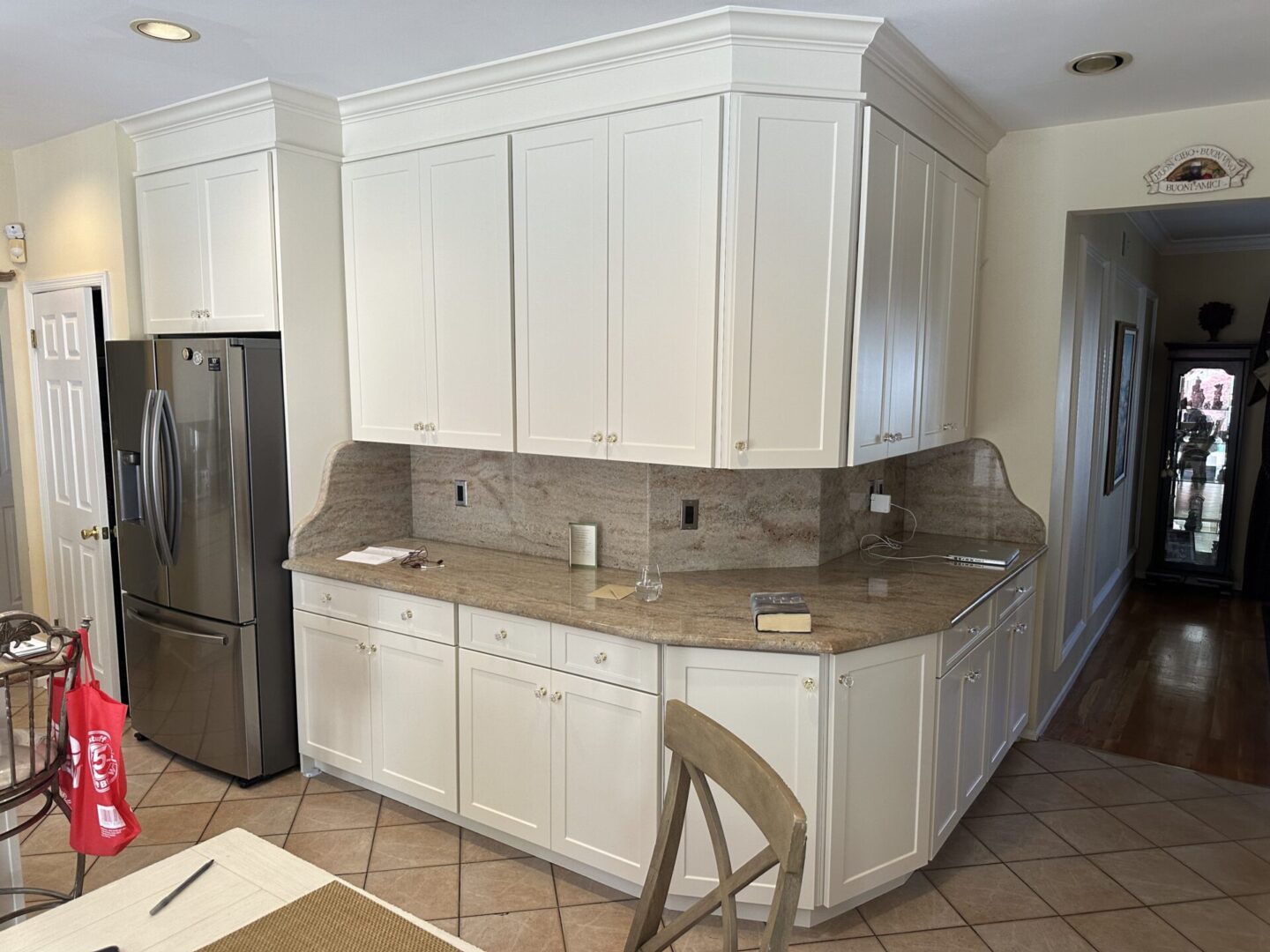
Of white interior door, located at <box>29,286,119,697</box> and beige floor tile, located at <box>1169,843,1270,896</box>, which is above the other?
white interior door, located at <box>29,286,119,697</box>

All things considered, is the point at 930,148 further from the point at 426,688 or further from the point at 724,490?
the point at 426,688

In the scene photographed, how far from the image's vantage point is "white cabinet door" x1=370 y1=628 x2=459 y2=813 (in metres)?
2.99

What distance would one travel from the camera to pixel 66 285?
394 centimetres

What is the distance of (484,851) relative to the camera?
2.96 meters

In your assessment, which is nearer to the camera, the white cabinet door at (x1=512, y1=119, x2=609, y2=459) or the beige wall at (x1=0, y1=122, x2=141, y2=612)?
the white cabinet door at (x1=512, y1=119, x2=609, y2=459)

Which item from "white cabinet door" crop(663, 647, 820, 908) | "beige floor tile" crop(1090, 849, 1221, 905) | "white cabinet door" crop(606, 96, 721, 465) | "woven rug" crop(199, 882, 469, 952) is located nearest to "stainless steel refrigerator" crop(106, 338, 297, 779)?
"white cabinet door" crop(606, 96, 721, 465)

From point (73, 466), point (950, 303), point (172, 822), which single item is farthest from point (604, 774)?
point (73, 466)

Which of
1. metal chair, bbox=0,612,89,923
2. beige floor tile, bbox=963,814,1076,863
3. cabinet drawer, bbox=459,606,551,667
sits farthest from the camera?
beige floor tile, bbox=963,814,1076,863

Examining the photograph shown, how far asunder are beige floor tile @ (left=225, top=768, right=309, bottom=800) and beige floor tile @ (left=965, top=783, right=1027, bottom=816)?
2492 mm

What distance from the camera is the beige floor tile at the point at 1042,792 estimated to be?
3309mm

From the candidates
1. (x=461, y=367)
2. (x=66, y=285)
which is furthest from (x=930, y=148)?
(x=66, y=285)

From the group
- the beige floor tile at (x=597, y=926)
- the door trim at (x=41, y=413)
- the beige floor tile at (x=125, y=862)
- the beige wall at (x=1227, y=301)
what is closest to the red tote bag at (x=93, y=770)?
the beige floor tile at (x=125, y=862)

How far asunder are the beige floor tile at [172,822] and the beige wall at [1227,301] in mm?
6536

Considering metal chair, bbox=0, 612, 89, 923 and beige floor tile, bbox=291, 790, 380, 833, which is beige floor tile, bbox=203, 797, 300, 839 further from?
metal chair, bbox=0, 612, 89, 923
